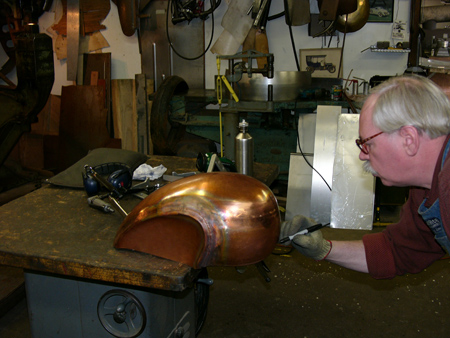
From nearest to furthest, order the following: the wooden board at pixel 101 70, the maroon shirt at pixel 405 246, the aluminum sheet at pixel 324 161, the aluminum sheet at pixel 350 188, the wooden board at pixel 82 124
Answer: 1. the maroon shirt at pixel 405 246
2. the aluminum sheet at pixel 350 188
3. the aluminum sheet at pixel 324 161
4. the wooden board at pixel 82 124
5. the wooden board at pixel 101 70

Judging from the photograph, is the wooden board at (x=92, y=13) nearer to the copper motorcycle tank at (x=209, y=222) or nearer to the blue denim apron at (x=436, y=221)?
the copper motorcycle tank at (x=209, y=222)

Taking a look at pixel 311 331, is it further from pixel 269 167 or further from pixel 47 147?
pixel 47 147

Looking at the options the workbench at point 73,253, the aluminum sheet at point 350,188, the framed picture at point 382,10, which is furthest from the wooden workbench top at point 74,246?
the framed picture at point 382,10

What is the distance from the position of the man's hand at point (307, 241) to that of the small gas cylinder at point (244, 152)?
44 centimetres

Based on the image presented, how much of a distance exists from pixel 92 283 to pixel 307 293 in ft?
4.61

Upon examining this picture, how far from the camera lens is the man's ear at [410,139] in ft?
3.30

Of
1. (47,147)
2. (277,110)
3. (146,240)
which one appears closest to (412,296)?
(277,110)

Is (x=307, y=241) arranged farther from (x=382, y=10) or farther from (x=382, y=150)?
(x=382, y=10)

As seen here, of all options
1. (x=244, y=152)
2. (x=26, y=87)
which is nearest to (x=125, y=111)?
(x=26, y=87)

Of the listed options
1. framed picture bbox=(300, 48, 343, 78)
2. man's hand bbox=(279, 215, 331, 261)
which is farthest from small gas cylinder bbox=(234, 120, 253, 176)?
framed picture bbox=(300, 48, 343, 78)

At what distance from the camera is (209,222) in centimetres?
94

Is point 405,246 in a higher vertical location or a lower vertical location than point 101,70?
lower

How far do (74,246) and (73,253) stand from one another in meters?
0.05

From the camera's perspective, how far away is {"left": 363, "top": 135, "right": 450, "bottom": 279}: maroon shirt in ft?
4.18
